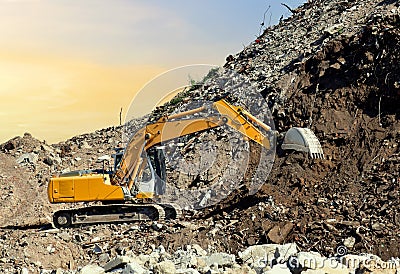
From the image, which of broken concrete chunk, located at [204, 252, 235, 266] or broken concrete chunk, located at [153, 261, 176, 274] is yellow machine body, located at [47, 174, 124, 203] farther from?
broken concrete chunk, located at [153, 261, 176, 274]

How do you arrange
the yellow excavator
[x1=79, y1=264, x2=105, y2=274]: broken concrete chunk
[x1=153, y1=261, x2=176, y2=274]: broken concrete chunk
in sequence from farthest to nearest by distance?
the yellow excavator → [x1=79, y1=264, x2=105, y2=274]: broken concrete chunk → [x1=153, y1=261, x2=176, y2=274]: broken concrete chunk

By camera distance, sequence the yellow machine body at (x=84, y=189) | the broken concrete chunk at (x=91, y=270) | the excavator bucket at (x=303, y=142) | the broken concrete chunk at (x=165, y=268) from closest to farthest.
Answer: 1. the broken concrete chunk at (x=165, y=268)
2. the broken concrete chunk at (x=91, y=270)
3. the yellow machine body at (x=84, y=189)
4. the excavator bucket at (x=303, y=142)

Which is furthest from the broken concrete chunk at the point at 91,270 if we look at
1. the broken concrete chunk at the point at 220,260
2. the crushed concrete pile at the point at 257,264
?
the broken concrete chunk at the point at 220,260

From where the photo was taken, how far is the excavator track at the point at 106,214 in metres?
13.0

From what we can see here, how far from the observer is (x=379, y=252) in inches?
368

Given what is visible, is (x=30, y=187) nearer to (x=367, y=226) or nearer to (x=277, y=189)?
(x=277, y=189)

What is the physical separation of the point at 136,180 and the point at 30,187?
485 cm

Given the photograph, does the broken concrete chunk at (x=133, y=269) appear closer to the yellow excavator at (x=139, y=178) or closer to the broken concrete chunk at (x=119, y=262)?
the broken concrete chunk at (x=119, y=262)

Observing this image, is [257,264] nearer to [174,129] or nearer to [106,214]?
[174,129]

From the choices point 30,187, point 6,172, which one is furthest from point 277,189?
point 6,172

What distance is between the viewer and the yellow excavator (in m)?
12.3

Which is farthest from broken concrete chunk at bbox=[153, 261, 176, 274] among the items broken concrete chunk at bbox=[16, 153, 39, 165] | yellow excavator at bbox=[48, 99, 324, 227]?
broken concrete chunk at bbox=[16, 153, 39, 165]

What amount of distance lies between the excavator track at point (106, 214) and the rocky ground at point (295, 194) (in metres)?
0.30

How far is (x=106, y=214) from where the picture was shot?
13141 millimetres
